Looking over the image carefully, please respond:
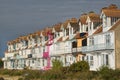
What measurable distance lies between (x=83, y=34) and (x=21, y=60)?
47.2 m

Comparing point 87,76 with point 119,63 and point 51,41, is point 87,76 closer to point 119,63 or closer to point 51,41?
point 119,63

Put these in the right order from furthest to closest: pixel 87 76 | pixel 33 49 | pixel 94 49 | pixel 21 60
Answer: pixel 21 60 → pixel 33 49 → pixel 94 49 → pixel 87 76

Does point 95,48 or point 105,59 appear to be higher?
point 95,48

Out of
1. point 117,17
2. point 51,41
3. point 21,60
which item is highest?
point 117,17

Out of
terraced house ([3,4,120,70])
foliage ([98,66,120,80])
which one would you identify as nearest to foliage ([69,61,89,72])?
terraced house ([3,4,120,70])

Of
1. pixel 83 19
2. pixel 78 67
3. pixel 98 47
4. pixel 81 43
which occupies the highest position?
pixel 83 19

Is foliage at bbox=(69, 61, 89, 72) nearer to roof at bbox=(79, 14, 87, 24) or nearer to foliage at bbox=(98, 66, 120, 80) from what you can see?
foliage at bbox=(98, 66, 120, 80)

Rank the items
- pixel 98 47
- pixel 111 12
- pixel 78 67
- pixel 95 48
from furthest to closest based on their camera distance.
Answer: pixel 95 48 < pixel 98 47 < pixel 111 12 < pixel 78 67

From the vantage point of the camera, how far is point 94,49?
2657 inches

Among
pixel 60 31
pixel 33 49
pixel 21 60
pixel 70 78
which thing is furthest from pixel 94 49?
pixel 21 60

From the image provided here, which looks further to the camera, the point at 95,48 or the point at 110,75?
the point at 95,48

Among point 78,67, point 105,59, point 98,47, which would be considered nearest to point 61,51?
point 98,47

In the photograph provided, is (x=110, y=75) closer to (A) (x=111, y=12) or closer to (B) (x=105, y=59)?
(B) (x=105, y=59)

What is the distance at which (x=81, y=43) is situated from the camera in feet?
249
